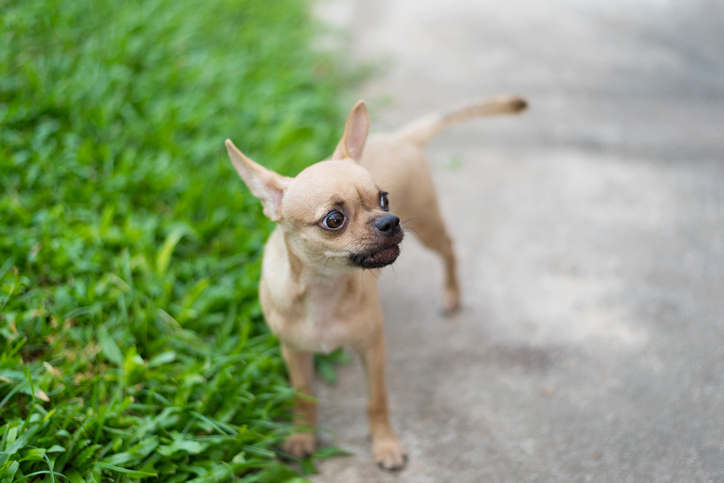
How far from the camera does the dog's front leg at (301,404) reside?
3.38 meters

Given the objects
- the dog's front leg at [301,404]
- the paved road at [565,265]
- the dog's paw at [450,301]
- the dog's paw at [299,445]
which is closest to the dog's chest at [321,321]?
the dog's front leg at [301,404]

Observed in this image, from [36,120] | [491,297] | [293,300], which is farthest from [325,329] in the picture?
[36,120]

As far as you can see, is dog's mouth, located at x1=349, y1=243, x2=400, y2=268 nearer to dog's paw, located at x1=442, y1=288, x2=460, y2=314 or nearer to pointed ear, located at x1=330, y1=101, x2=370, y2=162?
pointed ear, located at x1=330, y1=101, x2=370, y2=162

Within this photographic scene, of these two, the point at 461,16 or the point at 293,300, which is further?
the point at 461,16

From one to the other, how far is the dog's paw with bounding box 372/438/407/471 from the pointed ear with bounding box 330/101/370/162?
175cm

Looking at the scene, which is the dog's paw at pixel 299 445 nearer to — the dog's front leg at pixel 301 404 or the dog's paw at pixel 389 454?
the dog's front leg at pixel 301 404

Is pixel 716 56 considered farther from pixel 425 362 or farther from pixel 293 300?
pixel 293 300

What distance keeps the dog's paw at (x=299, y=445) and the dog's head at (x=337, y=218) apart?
4.20 ft

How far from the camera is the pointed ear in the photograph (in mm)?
2945

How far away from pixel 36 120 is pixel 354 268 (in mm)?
3838

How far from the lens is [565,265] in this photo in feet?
15.2

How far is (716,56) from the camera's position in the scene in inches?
264

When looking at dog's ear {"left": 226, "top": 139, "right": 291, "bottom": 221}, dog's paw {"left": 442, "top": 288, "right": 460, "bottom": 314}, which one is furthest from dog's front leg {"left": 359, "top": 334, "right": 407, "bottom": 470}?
dog's paw {"left": 442, "top": 288, "right": 460, "bottom": 314}

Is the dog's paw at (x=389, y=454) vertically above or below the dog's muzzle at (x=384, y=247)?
below
